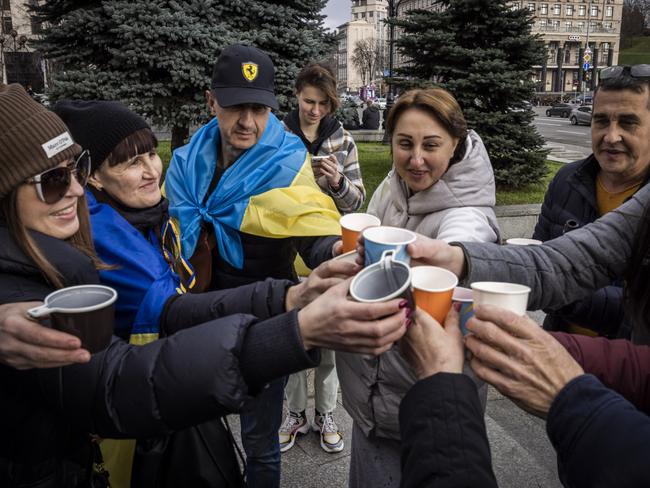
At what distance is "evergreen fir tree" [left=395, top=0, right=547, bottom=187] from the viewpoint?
29.8 feet

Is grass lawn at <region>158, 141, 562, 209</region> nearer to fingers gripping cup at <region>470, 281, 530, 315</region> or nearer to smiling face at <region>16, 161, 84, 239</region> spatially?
smiling face at <region>16, 161, 84, 239</region>

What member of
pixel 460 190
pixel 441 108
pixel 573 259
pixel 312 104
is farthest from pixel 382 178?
pixel 573 259

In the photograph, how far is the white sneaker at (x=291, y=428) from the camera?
11.9ft

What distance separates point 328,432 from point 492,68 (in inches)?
297

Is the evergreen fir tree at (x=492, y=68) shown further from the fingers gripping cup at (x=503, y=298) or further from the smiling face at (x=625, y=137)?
the fingers gripping cup at (x=503, y=298)

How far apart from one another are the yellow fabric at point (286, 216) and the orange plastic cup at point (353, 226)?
63cm

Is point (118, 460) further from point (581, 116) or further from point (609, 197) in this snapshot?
point (581, 116)

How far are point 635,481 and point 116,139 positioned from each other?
6.44 ft

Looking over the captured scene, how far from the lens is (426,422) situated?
1214 millimetres

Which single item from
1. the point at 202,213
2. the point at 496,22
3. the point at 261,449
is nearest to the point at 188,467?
the point at 261,449

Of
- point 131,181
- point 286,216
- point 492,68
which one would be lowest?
point 286,216

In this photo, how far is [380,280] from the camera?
4.66 ft

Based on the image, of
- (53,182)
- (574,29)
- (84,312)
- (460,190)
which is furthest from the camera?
(574,29)

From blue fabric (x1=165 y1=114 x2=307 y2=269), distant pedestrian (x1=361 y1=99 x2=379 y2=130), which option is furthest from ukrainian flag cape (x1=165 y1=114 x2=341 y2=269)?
distant pedestrian (x1=361 y1=99 x2=379 y2=130)
